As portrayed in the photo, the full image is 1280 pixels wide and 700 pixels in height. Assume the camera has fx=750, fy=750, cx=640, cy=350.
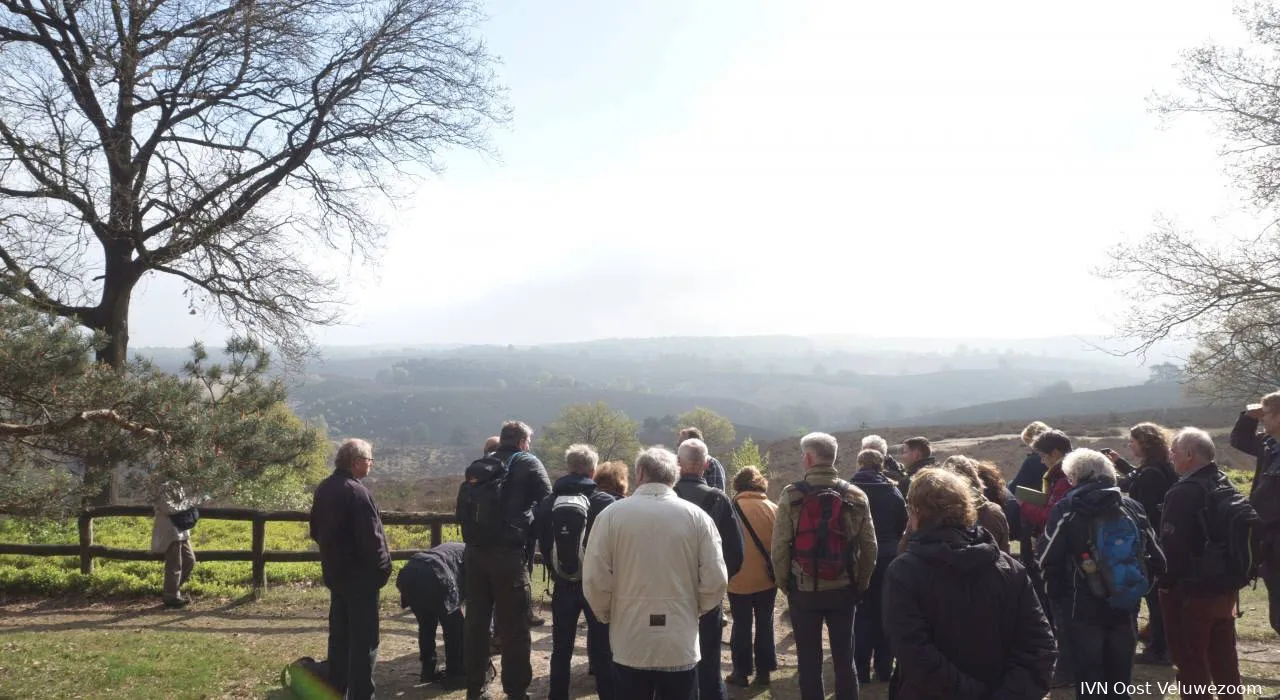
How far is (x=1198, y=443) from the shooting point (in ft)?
15.3

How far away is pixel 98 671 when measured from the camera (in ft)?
19.5

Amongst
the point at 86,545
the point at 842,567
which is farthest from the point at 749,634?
the point at 86,545

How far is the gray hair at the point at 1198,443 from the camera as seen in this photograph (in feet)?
15.1

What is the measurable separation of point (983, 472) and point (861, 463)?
0.87 metres

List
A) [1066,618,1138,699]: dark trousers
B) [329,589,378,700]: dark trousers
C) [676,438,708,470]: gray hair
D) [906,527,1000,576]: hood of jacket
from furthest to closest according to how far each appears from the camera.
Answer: [329,589,378,700]: dark trousers < [676,438,708,470]: gray hair < [1066,618,1138,699]: dark trousers < [906,527,1000,576]: hood of jacket

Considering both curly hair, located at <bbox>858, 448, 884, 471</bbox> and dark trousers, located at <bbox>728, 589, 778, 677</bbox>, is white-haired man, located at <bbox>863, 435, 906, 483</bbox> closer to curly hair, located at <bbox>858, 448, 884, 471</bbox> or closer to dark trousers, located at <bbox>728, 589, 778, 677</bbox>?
curly hair, located at <bbox>858, 448, 884, 471</bbox>

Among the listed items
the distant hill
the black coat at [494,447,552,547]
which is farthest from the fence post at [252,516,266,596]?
the distant hill

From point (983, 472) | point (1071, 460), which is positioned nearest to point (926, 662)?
point (1071, 460)

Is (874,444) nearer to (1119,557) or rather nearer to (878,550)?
(878,550)

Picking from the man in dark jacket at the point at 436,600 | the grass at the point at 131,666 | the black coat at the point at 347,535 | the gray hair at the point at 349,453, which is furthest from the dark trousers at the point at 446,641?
the gray hair at the point at 349,453

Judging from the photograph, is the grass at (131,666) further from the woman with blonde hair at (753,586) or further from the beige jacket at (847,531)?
the beige jacket at (847,531)

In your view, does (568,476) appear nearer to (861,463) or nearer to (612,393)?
(861,463)

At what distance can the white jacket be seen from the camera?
12.4 ft

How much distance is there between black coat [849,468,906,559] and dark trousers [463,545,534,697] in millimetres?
2533
